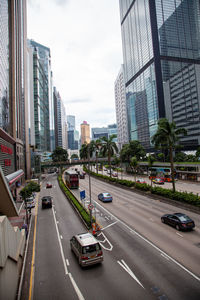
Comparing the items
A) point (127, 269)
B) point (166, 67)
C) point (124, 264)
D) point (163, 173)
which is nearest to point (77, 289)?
point (127, 269)

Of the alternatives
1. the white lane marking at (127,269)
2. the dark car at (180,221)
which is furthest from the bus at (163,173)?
the white lane marking at (127,269)

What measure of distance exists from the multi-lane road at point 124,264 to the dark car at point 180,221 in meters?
0.54

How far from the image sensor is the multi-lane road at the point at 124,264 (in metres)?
9.35

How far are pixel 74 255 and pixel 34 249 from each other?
13.0ft

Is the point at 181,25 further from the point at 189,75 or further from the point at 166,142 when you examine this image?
the point at 166,142

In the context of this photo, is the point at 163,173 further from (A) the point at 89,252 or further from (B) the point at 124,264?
(A) the point at 89,252

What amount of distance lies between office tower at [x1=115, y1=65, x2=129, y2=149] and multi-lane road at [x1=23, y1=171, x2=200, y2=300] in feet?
468

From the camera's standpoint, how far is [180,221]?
1717 cm

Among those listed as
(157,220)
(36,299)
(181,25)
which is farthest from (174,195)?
(181,25)

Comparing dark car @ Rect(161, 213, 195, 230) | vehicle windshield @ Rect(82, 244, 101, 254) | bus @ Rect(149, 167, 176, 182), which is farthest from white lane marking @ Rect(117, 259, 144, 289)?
bus @ Rect(149, 167, 176, 182)

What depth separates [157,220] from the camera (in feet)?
67.2

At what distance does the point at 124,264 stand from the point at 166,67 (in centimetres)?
12119

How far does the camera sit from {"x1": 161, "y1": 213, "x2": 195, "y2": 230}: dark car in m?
16.8

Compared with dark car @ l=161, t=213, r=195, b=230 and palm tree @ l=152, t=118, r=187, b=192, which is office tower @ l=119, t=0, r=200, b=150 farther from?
dark car @ l=161, t=213, r=195, b=230
